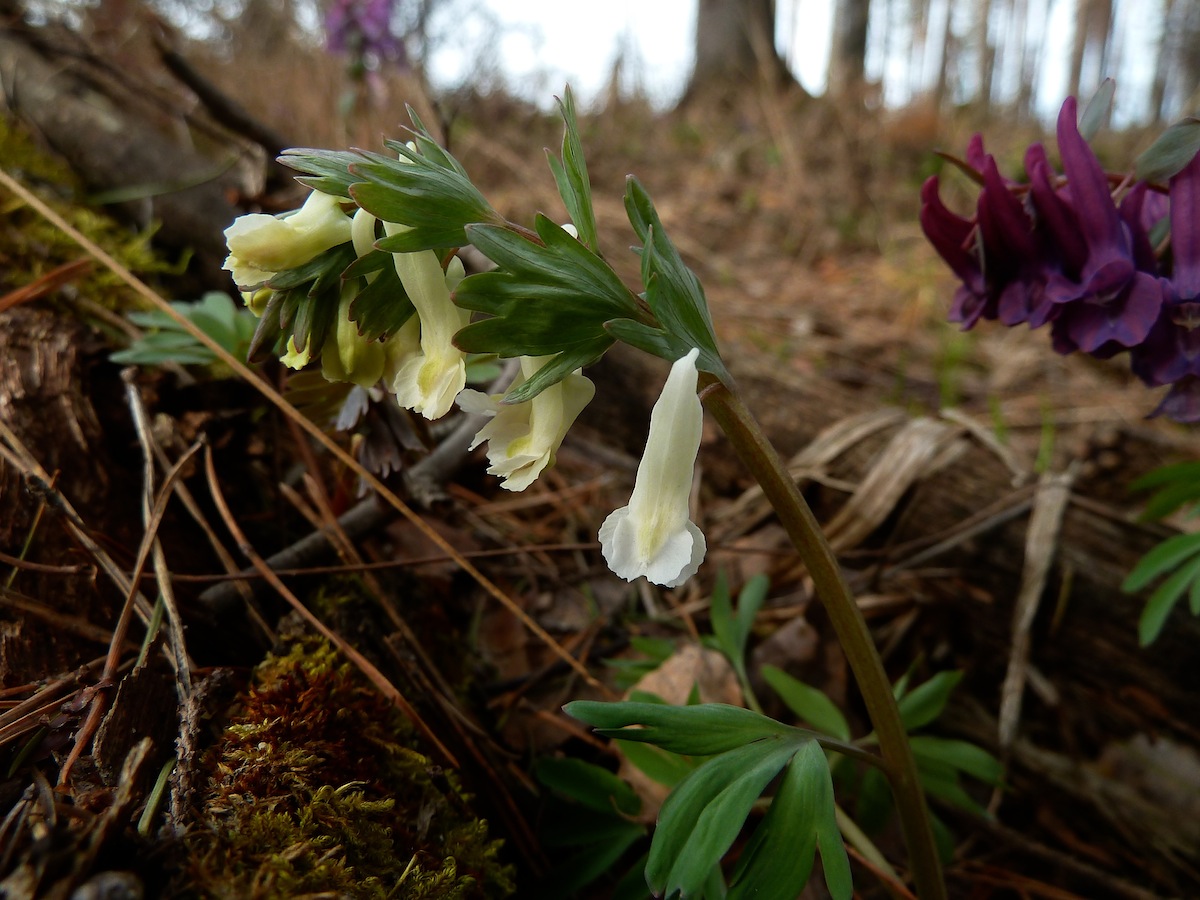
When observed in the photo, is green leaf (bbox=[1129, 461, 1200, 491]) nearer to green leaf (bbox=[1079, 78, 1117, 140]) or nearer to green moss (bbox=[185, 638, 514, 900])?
green leaf (bbox=[1079, 78, 1117, 140])

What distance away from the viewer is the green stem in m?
0.98

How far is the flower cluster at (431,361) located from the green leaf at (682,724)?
0.18 m

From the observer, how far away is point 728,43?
997 cm

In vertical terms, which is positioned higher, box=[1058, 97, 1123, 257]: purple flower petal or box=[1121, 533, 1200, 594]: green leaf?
box=[1058, 97, 1123, 257]: purple flower petal

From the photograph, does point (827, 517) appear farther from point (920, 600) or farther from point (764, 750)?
point (764, 750)

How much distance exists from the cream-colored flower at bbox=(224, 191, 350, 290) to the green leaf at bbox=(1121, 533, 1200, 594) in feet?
4.98

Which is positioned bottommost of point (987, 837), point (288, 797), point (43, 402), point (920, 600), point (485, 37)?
point (987, 837)

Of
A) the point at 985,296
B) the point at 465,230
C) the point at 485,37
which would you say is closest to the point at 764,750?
the point at 465,230

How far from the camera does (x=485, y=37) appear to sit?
7.83 m

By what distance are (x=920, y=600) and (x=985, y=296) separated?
34.5 inches

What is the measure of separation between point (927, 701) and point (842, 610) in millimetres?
503

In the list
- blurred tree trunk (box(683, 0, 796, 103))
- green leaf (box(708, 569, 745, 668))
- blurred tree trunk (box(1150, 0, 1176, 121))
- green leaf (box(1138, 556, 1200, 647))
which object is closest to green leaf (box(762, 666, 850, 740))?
green leaf (box(708, 569, 745, 668))

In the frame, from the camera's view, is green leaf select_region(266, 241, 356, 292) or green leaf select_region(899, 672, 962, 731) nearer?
green leaf select_region(266, 241, 356, 292)

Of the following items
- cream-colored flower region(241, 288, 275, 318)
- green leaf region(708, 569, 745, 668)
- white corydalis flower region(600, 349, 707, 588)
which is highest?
cream-colored flower region(241, 288, 275, 318)
